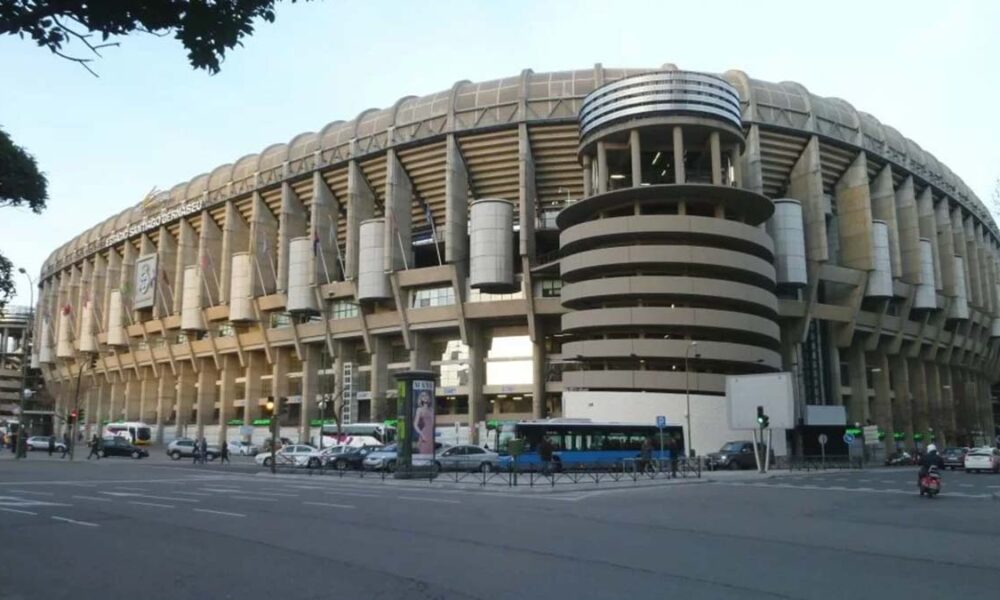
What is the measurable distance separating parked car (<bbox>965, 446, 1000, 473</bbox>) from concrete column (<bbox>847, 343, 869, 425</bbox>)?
30039 millimetres

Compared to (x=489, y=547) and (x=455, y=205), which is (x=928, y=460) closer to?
(x=489, y=547)

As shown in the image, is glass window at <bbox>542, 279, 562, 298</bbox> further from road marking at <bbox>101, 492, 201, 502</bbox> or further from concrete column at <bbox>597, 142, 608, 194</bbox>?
road marking at <bbox>101, 492, 201, 502</bbox>

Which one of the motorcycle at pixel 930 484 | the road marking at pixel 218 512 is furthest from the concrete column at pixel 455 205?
the road marking at pixel 218 512

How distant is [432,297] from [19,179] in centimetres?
5617

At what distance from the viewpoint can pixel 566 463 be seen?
135 feet

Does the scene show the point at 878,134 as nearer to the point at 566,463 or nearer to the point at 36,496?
the point at 566,463

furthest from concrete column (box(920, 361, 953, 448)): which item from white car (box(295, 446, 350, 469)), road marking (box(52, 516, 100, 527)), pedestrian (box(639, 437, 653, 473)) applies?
road marking (box(52, 516, 100, 527))

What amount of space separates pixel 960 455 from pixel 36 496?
52816 millimetres

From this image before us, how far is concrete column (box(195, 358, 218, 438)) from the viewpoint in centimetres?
8638

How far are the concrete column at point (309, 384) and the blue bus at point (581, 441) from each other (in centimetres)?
3520

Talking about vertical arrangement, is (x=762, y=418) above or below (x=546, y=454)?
above

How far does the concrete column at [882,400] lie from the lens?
76750 millimetres

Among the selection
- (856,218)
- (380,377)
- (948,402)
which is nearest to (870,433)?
(856,218)

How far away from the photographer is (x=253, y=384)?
83.4 m
